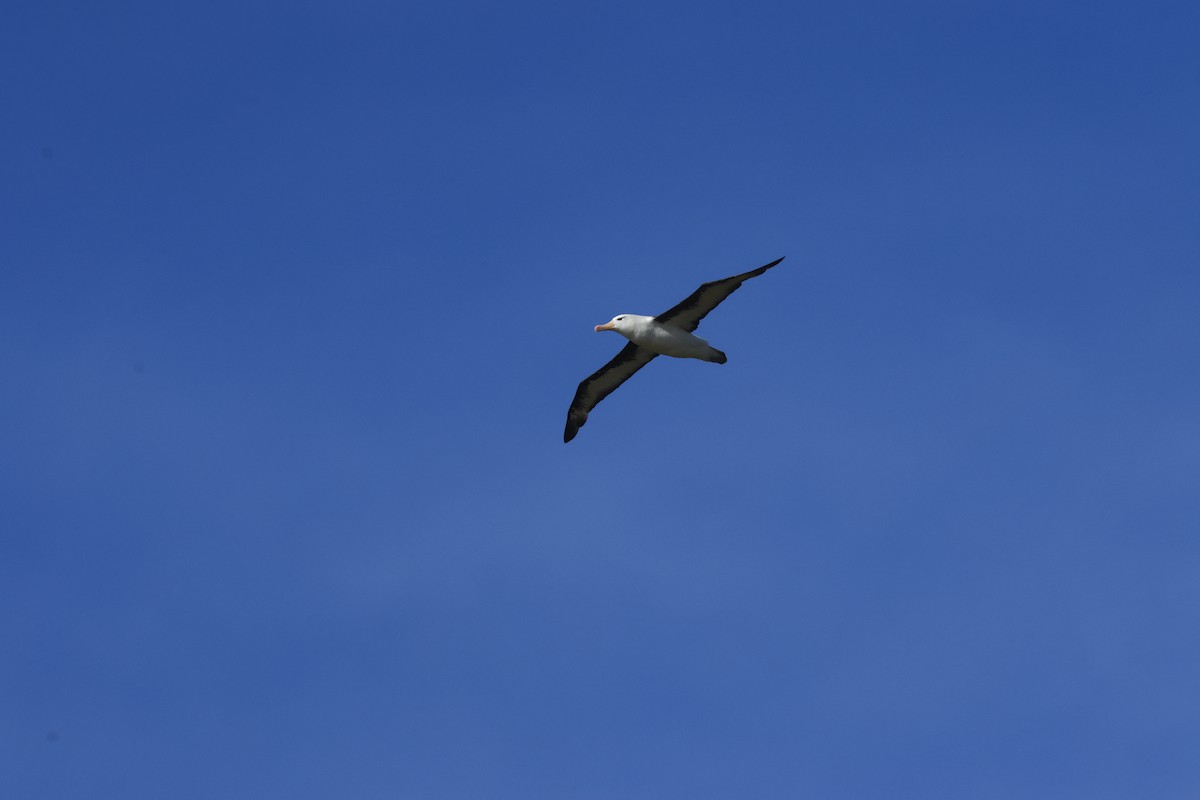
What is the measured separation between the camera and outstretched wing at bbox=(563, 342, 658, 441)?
140 feet

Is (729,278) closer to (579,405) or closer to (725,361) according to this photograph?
(725,361)

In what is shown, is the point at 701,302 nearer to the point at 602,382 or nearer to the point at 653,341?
the point at 653,341

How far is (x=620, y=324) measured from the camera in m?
41.3

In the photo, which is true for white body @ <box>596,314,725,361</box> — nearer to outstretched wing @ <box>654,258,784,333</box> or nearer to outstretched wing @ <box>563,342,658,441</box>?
outstretched wing @ <box>654,258,784,333</box>

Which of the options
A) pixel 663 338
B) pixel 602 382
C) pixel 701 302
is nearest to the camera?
pixel 701 302

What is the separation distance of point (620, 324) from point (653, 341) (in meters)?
1.20

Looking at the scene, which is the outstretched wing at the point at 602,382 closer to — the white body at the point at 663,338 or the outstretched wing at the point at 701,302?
the white body at the point at 663,338

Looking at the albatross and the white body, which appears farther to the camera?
the white body

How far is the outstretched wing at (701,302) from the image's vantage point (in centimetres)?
3819

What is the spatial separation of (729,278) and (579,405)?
8042mm

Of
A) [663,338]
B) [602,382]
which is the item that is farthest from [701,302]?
[602,382]

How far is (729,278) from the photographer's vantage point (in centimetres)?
3803

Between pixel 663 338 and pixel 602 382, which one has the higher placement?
pixel 602 382

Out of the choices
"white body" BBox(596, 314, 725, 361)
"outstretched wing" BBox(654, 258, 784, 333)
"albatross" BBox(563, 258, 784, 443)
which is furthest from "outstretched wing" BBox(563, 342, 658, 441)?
"outstretched wing" BBox(654, 258, 784, 333)
